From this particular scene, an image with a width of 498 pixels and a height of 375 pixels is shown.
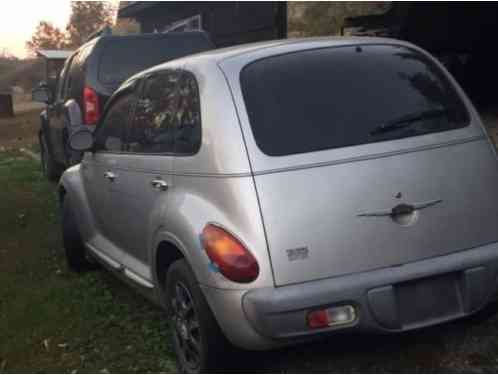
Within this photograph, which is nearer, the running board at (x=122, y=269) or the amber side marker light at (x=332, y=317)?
the amber side marker light at (x=332, y=317)

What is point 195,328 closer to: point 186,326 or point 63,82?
point 186,326

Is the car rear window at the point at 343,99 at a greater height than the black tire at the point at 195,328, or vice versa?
the car rear window at the point at 343,99

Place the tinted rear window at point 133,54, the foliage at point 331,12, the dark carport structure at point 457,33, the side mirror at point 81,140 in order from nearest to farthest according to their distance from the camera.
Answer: the side mirror at point 81,140 → the tinted rear window at point 133,54 → the dark carport structure at point 457,33 → the foliage at point 331,12

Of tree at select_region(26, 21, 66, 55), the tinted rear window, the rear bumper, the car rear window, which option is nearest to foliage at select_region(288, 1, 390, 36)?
the tinted rear window

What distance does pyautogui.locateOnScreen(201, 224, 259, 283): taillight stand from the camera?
312 centimetres

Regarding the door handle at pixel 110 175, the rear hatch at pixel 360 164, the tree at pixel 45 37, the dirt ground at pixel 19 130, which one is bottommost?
the tree at pixel 45 37

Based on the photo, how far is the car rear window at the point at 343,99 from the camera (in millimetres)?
3355

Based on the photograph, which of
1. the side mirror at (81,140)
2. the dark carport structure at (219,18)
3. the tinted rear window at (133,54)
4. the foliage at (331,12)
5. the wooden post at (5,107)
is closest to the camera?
the side mirror at (81,140)

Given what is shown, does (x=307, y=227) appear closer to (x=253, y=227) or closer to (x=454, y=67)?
(x=253, y=227)

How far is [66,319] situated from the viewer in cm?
480

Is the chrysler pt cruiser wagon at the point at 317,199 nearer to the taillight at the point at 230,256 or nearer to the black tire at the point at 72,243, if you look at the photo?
the taillight at the point at 230,256

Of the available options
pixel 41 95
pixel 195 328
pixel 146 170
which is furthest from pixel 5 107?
pixel 195 328

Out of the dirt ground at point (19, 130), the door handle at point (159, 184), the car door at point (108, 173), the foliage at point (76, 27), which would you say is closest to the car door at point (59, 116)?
the car door at point (108, 173)

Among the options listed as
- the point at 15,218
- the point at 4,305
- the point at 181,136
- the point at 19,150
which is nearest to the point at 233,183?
the point at 181,136
